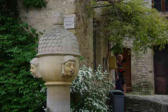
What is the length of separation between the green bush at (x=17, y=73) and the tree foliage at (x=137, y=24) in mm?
2126

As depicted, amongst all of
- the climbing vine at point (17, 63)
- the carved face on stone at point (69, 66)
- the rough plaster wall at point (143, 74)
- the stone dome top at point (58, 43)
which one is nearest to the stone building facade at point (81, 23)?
the climbing vine at point (17, 63)

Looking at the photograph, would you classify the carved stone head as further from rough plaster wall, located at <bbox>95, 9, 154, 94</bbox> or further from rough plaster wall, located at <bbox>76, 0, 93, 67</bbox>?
rough plaster wall, located at <bbox>95, 9, 154, 94</bbox>

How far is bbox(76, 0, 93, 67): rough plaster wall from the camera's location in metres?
6.52

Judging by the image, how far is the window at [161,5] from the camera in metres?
12.9

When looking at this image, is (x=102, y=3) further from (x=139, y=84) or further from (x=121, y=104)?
(x=139, y=84)

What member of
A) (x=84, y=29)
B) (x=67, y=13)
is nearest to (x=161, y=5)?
(x=84, y=29)

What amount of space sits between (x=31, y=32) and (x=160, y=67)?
7.87 metres

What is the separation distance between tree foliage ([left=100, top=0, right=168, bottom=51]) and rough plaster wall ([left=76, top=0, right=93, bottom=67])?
0.71m

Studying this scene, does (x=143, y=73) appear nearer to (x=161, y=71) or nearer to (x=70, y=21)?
(x=161, y=71)

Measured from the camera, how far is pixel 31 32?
6.75 meters

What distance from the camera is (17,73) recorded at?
5781mm

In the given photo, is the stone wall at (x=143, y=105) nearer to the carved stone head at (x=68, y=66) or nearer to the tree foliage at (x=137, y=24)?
the tree foliage at (x=137, y=24)

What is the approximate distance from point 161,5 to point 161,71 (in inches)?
116

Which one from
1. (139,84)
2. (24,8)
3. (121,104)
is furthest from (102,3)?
(139,84)
